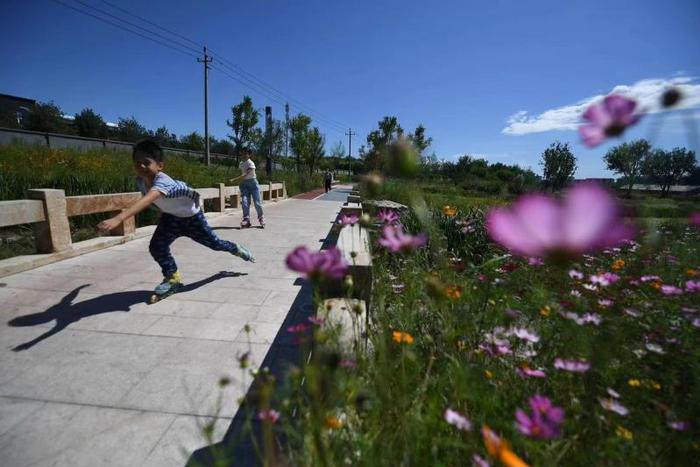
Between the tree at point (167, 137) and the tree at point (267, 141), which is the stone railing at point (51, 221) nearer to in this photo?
the tree at point (267, 141)

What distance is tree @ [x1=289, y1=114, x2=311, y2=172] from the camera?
109 ft

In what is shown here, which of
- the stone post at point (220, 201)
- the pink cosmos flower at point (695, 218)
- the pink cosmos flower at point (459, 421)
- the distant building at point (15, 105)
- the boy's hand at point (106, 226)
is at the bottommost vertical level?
the stone post at point (220, 201)

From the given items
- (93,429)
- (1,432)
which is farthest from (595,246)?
(1,432)

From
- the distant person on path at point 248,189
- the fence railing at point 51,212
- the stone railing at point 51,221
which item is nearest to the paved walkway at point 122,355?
the stone railing at point 51,221

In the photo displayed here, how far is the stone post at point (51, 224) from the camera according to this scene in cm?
393

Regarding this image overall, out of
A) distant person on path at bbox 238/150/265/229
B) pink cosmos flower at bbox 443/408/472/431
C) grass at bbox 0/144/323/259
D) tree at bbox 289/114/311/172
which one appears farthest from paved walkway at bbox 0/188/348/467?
tree at bbox 289/114/311/172

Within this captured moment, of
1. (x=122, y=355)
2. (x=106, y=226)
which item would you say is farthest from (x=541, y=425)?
(x=106, y=226)

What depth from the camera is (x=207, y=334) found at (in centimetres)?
252

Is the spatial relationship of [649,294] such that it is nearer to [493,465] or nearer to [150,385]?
[493,465]

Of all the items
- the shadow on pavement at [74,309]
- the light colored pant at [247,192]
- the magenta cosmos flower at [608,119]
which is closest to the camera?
the magenta cosmos flower at [608,119]

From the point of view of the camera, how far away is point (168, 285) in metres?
3.15

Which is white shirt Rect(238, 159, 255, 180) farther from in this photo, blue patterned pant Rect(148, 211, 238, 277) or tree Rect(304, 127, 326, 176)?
tree Rect(304, 127, 326, 176)

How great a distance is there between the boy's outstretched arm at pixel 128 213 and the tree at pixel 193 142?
211 feet

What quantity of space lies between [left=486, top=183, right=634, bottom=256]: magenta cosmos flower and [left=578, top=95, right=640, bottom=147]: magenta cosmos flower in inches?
6.8
